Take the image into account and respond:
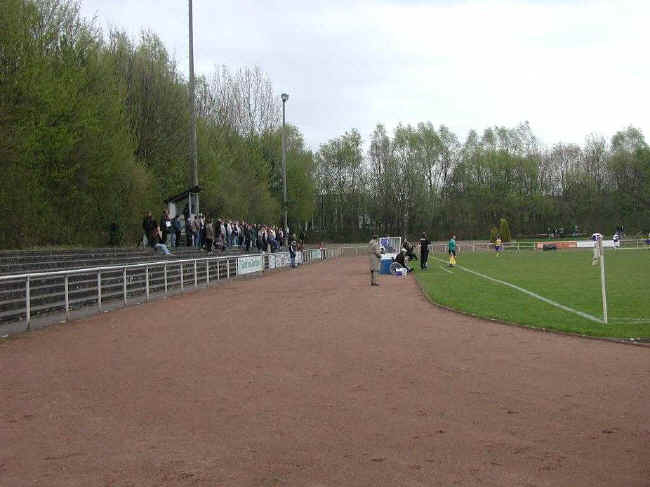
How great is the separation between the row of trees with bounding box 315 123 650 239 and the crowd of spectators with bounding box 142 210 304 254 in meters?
53.4

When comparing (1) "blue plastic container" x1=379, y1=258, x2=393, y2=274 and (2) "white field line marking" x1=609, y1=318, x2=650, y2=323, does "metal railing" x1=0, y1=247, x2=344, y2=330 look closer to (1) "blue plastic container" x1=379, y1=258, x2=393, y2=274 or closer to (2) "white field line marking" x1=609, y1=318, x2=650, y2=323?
(1) "blue plastic container" x1=379, y1=258, x2=393, y2=274

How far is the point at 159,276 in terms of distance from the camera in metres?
20.8

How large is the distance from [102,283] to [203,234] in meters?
16.1

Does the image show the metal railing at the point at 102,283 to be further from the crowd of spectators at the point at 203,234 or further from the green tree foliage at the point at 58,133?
the green tree foliage at the point at 58,133

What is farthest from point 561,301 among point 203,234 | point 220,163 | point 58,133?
point 220,163

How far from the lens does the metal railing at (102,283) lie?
1287 centimetres

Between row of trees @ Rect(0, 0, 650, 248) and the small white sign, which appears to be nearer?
row of trees @ Rect(0, 0, 650, 248)

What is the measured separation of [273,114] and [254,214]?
1614cm

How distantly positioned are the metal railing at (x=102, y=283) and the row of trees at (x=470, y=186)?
70371 mm

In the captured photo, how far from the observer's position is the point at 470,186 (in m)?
101

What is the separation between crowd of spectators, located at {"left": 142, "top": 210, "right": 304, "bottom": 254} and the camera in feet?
84.2

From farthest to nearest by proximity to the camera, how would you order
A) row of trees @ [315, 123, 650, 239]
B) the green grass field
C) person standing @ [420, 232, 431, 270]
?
1. row of trees @ [315, 123, 650, 239]
2. person standing @ [420, 232, 431, 270]
3. the green grass field

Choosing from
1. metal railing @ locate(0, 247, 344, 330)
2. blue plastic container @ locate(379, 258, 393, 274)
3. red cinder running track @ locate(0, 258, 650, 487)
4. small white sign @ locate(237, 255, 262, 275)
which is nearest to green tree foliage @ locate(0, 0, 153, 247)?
metal railing @ locate(0, 247, 344, 330)

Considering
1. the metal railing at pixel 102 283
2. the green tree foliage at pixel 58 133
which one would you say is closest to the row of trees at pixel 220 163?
the green tree foliage at pixel 58 133
